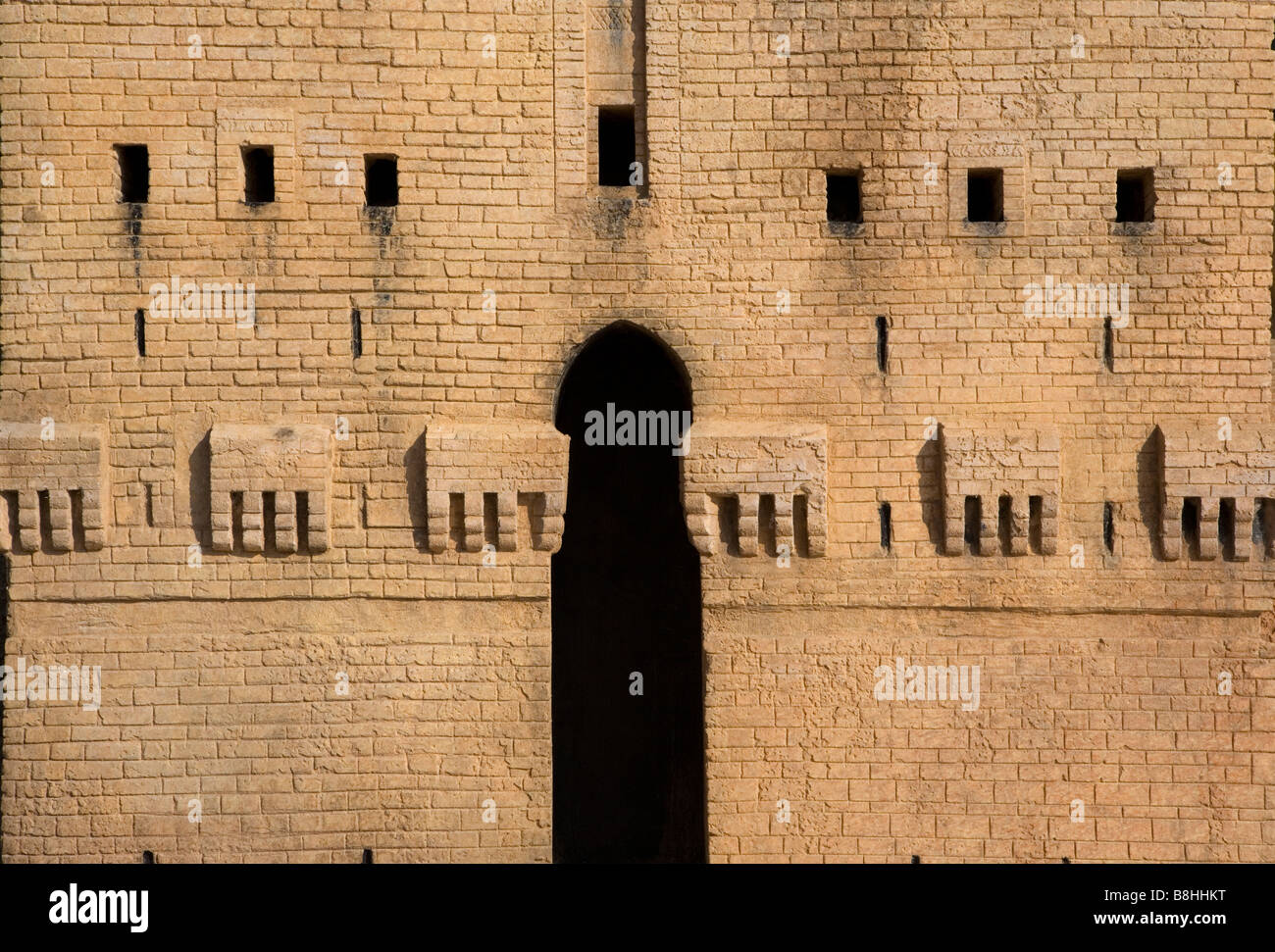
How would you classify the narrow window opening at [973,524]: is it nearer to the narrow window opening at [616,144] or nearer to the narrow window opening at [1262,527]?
the narrow window opening at [1262,527]

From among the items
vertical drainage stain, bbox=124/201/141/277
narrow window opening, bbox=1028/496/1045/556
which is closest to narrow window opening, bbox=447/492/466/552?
vertical drainage stain, bbox=124/201/141/277

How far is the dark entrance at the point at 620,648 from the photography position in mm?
14102

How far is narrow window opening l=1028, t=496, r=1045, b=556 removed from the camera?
35.7 feet

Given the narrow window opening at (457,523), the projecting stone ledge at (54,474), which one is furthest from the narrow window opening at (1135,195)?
the projecting stone ledge at (54,474)

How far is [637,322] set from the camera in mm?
10961

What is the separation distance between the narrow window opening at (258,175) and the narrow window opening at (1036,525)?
21.8 ft

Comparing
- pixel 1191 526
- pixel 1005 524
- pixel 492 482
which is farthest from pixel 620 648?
pixel 1191 526

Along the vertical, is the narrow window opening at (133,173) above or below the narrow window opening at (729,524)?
above

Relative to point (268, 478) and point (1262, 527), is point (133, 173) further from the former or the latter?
point (1262, 527)

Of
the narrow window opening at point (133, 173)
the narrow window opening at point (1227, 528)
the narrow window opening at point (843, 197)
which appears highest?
the narrow window opening at point (133, 173)

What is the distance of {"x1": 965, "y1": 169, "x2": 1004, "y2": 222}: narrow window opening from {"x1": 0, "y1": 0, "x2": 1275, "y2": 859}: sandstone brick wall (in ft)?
0.31

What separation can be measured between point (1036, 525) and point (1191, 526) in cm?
128

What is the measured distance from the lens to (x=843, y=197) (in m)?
11.8
